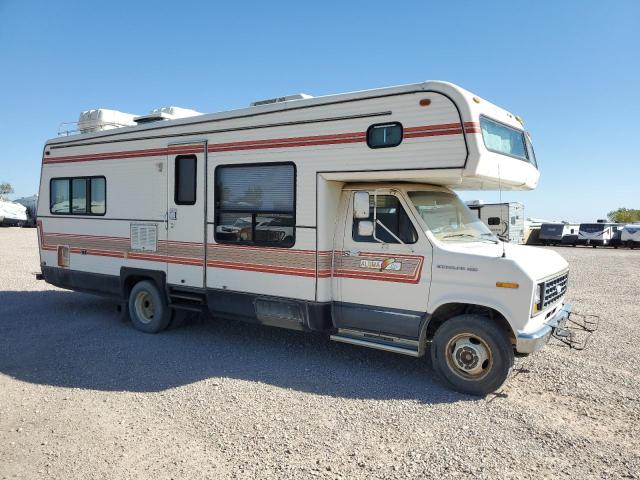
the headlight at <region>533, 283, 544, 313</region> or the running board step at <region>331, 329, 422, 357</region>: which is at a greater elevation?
the headlight at <region>533, 283, 544, 313</region>

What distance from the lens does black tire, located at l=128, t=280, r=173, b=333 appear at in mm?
7453

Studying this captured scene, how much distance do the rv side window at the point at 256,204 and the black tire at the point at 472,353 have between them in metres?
2.12

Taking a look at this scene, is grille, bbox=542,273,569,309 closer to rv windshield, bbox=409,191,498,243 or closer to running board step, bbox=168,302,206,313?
rv windshield, bbox=409,191,498,243

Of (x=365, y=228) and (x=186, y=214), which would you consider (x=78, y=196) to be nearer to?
(x=186, y=214)

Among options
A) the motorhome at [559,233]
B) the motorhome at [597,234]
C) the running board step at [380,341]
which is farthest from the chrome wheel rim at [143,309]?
the motorhome at [597,234]

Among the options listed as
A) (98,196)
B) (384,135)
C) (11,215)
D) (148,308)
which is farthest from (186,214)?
(11,215)

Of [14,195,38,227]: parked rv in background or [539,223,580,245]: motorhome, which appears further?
[14,195,38,227]: parked rv in background

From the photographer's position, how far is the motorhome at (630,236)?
30.6 meters

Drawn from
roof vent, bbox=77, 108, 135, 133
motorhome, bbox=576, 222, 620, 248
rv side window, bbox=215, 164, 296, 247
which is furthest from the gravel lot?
motorhome, bbox=576, 222, 620, 248

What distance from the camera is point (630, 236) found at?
3097 cm

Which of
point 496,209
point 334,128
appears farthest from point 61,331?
point 496,209

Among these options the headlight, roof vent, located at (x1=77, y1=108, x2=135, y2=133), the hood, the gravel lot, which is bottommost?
the gravel lot

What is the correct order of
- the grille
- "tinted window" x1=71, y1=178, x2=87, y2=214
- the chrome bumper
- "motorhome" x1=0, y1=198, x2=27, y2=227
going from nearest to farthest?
the chrome bumper, the grille, "tinted window" x1=71, y1=178, x2=87, y2=214, "motorhome" x1=0, y1=198, x2=27, y2=227

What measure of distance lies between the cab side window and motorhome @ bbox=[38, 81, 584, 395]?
0.01 meters
